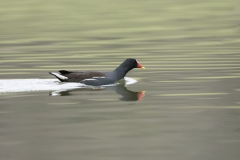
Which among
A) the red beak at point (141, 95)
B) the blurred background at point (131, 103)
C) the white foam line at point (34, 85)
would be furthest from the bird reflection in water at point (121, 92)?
the white foam line at point (34, 85)

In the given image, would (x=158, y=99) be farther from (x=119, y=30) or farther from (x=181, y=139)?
(x=119, y=30)

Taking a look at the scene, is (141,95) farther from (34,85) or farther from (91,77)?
(34,85)

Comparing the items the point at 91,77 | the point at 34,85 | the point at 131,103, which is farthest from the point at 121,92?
the point at 34,85

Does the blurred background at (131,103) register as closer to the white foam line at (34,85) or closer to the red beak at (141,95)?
the red beak at (141,95)

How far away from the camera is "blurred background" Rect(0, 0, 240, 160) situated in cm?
1001

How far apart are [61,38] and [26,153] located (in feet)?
70.9

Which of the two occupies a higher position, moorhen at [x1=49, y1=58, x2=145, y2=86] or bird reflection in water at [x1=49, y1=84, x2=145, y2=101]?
moorhen at [x1=49, y1=58, x2=145, y2=86]

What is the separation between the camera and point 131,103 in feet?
45.7

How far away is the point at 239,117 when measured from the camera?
1209cm

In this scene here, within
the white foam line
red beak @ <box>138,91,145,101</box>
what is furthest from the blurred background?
the white foam line

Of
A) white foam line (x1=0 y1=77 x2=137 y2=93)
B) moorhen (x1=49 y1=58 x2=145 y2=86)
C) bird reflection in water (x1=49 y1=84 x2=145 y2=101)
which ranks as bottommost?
bird reflection in water (x1=49 y1=84 x2=145 y2=101)

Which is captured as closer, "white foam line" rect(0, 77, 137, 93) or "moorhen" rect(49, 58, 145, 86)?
"white foam line" rect(0, 77, 137, 93)

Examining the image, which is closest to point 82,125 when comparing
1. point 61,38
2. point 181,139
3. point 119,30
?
point 181,139

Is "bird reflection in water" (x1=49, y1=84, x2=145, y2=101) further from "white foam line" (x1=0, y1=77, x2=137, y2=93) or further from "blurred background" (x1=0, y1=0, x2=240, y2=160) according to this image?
"white foam line" (x1=0, y1=77, x2=137, y2=93)
